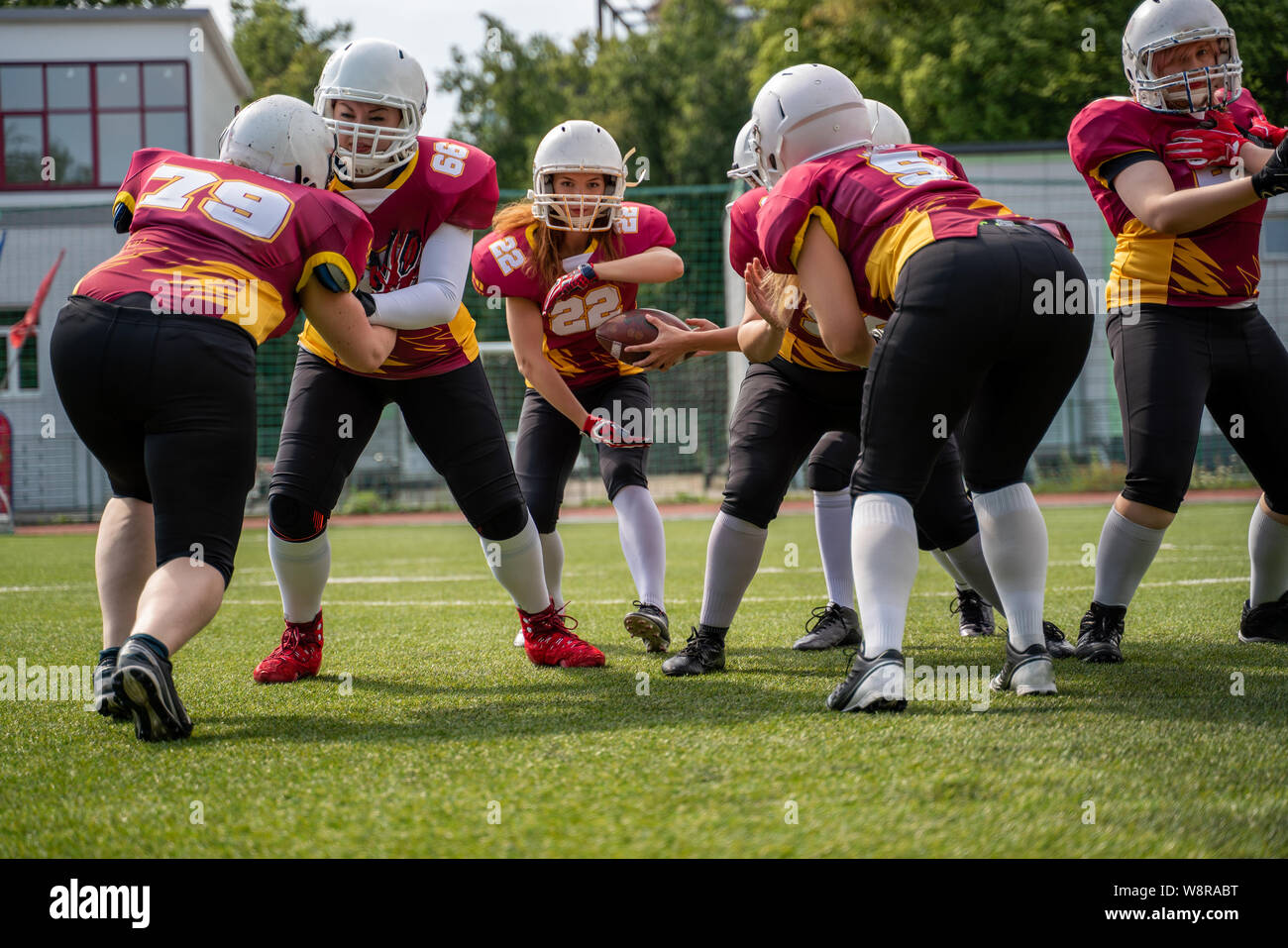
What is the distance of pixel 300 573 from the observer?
402 centimetres

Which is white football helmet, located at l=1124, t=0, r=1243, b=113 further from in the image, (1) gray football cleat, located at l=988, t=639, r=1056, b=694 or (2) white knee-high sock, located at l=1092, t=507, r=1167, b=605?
(1) gray football cleat, located at l=988, t=639, r=1056, b=694

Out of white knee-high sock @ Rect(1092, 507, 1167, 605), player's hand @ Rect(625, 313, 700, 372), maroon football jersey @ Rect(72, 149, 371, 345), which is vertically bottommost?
white knee-high sock @ Rect(1092, 507, 1167, 605)

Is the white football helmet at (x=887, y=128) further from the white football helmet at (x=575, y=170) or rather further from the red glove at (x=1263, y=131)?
the red glove at (x=1263, y=131)

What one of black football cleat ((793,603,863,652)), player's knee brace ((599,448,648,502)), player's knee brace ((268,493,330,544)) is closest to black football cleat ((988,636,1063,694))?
black football cleat ((793,603,863,652))

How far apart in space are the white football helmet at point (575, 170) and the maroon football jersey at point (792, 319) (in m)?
0.68

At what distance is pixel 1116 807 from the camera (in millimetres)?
2133

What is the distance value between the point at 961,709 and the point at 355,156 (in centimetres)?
248

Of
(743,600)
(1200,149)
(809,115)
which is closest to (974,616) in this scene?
(743,600)

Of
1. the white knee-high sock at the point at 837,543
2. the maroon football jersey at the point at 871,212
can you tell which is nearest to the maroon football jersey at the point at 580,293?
the white knee-high sock at the point at 837,543

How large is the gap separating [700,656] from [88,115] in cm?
2451

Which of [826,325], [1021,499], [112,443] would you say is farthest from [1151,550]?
[112,443]

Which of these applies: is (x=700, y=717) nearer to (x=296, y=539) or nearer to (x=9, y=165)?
(x=296, y=539)

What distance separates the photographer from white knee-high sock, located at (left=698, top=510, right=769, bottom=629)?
3893mm

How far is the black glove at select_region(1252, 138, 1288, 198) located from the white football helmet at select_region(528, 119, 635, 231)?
83.8 inches
